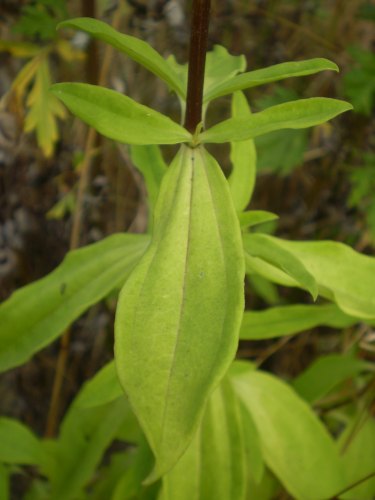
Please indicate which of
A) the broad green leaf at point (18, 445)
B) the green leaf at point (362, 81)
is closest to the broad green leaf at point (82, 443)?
the broad green leaf at point (18, 445)

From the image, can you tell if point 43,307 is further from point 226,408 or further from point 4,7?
point 4,7

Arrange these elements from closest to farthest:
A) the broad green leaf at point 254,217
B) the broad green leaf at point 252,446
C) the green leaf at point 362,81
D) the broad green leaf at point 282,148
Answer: the broad green leaf at point 254,217 < the broad green leaf at point 252,446 < the green leaf at point 362,81 < the broad green leaf at point 282,148

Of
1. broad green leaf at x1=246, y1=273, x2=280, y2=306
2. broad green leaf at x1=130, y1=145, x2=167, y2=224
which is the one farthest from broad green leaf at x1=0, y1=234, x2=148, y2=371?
broad green leaf at x1=246, y1=273, x2=280, y2=306

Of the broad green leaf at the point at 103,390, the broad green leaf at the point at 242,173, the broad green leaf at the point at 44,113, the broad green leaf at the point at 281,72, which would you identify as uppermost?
the broad green leaf at the point at 281,72

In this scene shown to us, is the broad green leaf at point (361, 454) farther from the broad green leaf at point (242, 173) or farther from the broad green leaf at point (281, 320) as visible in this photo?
the broad green leaf at point (242, 173)

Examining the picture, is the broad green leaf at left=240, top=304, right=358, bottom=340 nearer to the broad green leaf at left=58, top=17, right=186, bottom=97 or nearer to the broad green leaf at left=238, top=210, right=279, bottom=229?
the broad green leaf at left=238, top=210, right=279, bottom=229
